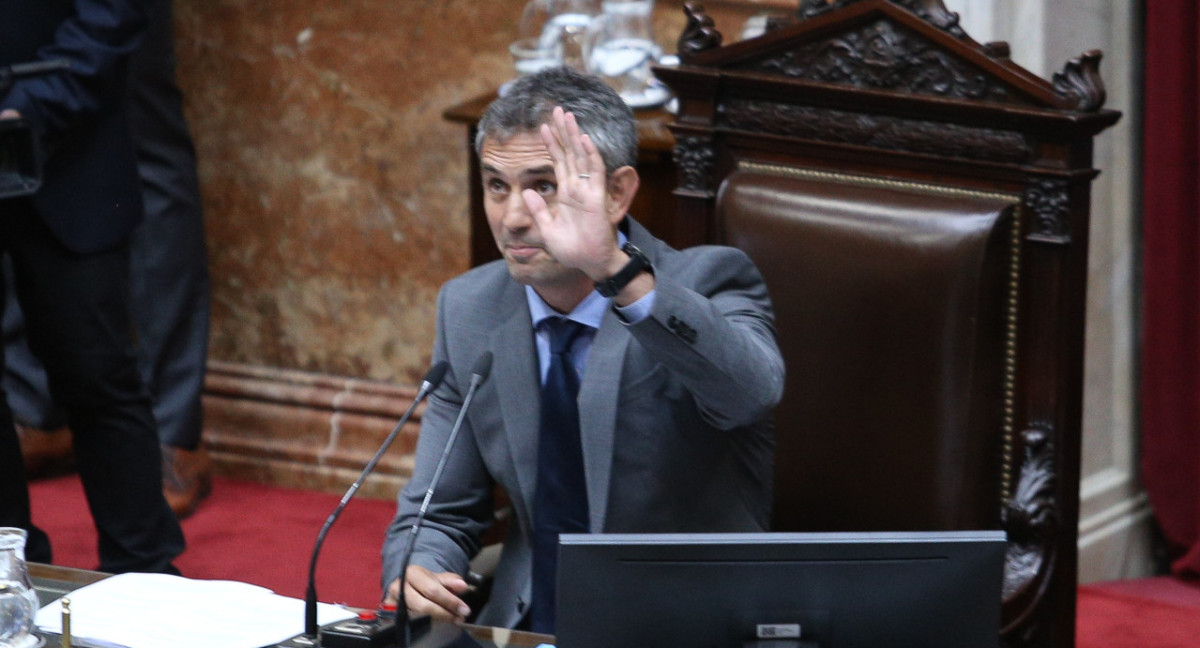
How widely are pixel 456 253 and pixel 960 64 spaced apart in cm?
205

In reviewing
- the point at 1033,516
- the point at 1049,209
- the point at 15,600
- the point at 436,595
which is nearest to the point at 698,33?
the point at 1049,209

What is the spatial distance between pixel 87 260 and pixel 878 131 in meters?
1.62

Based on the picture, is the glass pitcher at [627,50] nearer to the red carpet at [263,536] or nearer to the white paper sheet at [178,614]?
the red carpet at [263,536]

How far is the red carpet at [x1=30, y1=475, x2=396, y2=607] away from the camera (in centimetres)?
341

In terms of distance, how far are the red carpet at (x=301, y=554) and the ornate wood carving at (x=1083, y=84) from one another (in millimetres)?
1361

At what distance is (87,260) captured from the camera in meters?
2.96

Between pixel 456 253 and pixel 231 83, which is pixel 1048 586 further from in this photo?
pixel 231 83

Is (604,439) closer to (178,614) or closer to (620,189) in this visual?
(620,189)

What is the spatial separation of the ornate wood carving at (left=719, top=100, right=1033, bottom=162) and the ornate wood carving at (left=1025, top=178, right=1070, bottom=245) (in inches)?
1.9

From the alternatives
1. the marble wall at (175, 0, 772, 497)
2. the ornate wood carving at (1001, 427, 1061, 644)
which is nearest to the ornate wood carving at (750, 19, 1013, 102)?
the ornate wood carving at (1001, 427, 1061, 644)

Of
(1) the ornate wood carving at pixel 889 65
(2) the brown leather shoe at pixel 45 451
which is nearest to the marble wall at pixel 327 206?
(2) the brown leather shoe at pixel 45 451

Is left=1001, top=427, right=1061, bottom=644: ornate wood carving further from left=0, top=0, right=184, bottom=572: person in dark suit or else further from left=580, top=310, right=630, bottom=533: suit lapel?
left=0, top=0, right=184, bottom=572: person in dark suit

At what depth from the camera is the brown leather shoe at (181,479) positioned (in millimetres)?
3855

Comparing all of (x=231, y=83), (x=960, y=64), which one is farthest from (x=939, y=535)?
(x=231, y=83)
